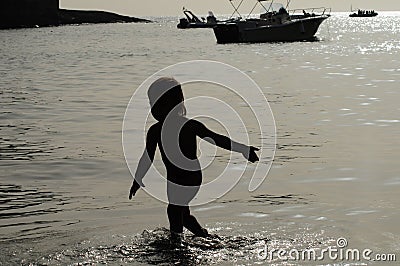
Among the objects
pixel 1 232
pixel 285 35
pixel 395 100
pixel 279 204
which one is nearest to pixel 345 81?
pixel 395 100

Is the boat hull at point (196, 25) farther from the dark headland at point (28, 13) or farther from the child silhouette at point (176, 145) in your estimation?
the child silhouette at point (176, 145)

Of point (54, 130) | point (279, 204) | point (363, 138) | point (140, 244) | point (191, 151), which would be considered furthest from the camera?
point (54, 130)

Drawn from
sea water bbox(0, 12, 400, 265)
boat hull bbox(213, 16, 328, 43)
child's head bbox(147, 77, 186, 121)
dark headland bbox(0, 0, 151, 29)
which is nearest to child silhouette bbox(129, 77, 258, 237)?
child's head bbox(147, 77, 186, 121)

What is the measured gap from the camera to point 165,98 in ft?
21.8

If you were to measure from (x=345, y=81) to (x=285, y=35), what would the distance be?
34.5 m

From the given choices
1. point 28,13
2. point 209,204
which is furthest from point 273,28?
point 28,13

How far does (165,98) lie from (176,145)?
18.0 inches

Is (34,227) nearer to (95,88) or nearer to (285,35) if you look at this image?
(95,88)

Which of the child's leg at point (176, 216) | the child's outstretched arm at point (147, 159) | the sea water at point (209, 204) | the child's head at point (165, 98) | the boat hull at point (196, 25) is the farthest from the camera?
the boat hull at point (196, 25)

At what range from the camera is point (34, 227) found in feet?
27.2

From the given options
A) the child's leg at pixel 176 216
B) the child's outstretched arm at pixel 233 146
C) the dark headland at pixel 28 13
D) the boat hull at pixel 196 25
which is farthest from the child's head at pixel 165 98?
the dark headland at pixel 28 13

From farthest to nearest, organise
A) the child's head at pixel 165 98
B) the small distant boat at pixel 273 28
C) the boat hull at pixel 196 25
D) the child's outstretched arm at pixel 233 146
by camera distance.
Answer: the boat hull at pixel 196 25, the small distant boat at pixel 273 28, the child's head at pixel 165 98, the child's outstretched arm at pixel 233 146

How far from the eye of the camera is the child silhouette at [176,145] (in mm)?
6609

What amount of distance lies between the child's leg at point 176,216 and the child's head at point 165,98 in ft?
2.80
